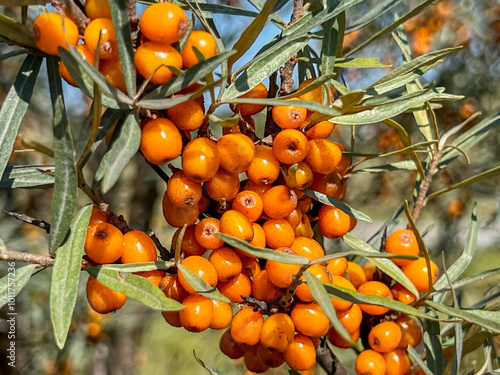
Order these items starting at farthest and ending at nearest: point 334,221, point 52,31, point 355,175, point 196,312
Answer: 1. point 355,175
2. point 334,221
3. point 196,312
4. point 52,31

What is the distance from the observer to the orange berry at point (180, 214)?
0.58 m

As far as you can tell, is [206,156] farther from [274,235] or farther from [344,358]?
[344,358]

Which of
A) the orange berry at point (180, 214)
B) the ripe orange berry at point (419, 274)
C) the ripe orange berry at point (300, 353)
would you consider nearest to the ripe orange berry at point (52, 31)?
the orange berry at point (180, 214)

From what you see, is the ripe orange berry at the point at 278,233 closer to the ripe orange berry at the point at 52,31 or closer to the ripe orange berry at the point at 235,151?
the ripe orange berry at the point at 235,151

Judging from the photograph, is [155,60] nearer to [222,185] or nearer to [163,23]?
[163,23]

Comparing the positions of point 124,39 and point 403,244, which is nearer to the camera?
A: point 124,39

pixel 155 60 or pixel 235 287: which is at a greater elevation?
pixel 155 60

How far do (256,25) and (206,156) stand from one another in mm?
149

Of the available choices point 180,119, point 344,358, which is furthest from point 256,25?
point 344,358

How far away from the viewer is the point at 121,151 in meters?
0.45

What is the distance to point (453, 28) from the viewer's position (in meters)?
1.96

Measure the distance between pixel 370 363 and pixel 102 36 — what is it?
573 millimetres

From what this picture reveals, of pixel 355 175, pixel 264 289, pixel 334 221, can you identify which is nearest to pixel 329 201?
pixel 334 221

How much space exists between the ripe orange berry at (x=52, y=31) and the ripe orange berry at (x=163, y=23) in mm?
71
